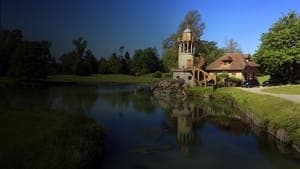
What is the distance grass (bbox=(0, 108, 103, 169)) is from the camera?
7.81 meters

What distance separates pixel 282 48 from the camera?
34719 millimetres

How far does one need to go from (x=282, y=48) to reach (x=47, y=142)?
98.1ft

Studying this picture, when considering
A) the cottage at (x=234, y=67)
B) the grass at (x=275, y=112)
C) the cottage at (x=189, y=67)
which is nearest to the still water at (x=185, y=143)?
the grass at (x=275, y=112)

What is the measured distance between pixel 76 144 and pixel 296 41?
2995 cm

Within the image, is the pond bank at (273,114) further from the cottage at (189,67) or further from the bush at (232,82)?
the cottage at (189,67)

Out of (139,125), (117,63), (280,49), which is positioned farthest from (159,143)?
(117,63)

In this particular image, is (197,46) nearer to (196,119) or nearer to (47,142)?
(196,119)

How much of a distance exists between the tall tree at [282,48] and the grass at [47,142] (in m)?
25.1

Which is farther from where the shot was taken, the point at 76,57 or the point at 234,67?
the point at 234,67

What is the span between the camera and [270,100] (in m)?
20.4

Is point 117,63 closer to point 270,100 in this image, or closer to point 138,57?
point 138,57

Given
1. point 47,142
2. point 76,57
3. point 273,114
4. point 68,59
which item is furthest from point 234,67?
point 47,142

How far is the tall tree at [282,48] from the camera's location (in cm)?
3362

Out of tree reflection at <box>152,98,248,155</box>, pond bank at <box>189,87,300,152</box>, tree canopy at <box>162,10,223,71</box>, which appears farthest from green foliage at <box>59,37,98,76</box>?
tree canopy at <box>162,10,223,71</box>
